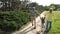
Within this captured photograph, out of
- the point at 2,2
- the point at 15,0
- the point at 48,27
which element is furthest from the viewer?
the point at 15,0

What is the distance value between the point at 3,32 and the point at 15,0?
1946 cm

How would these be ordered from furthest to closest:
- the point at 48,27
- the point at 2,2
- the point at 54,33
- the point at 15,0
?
the point at 15,0 → the point at 2,2 → the point at 48,27 → the point at 54,33

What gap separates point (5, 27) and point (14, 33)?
681mm

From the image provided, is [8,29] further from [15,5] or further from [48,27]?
[15,5]

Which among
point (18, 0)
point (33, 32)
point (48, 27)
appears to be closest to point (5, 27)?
point (33, 32)

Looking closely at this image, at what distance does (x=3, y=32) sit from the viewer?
12234 mm

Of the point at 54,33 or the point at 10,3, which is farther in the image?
the point at 10,3

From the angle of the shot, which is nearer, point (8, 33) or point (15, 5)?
point (8, 33)

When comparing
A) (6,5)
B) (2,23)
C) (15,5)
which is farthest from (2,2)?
(2,23)

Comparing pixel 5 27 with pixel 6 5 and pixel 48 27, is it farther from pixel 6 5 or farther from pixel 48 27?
pixel 6 5

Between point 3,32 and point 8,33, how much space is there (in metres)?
0.42

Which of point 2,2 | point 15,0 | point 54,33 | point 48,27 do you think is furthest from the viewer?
point 15,0

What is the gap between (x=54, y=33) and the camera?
12062 mm

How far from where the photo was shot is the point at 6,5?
30188 mm
